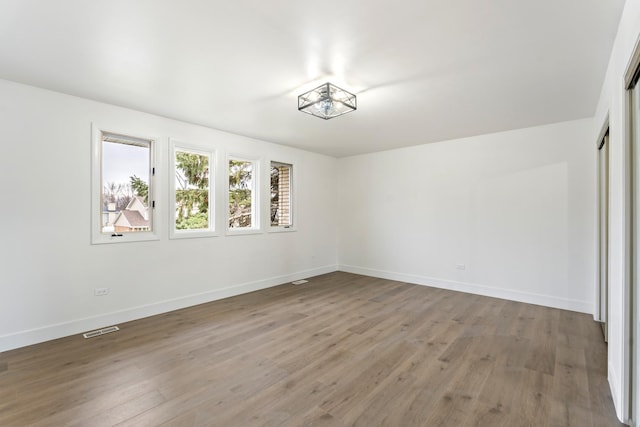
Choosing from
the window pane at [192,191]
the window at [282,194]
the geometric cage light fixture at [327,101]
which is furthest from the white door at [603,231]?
the window pane at [192,191]

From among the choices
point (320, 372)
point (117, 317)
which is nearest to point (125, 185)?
point (117, 317)

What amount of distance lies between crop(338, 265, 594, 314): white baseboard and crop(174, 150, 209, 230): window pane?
3.47 metres

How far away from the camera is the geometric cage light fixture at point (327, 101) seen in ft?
9.55

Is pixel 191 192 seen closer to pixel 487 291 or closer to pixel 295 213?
pixel 295 213

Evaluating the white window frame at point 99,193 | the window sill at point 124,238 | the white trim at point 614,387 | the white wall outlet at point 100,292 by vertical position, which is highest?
the white window frame at point 99,193

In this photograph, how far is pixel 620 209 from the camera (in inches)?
78.5

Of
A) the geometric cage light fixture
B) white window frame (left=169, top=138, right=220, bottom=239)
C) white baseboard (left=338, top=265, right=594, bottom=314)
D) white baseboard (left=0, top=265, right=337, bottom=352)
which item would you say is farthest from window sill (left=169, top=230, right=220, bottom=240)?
white baseboard (left=338, top=265, right=594, bottom=314)

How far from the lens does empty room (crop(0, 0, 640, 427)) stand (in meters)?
1.97

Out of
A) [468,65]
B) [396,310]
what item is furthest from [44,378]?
[468,65]

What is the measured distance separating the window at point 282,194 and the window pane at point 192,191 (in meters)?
1.43

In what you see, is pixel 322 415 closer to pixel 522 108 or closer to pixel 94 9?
pixel 94 9

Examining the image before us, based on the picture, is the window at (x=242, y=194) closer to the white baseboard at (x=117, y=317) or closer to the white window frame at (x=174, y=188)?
the white window frame at (x=174, y=188)

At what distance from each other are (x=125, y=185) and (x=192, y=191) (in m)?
0.86

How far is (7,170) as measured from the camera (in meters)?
2.89
